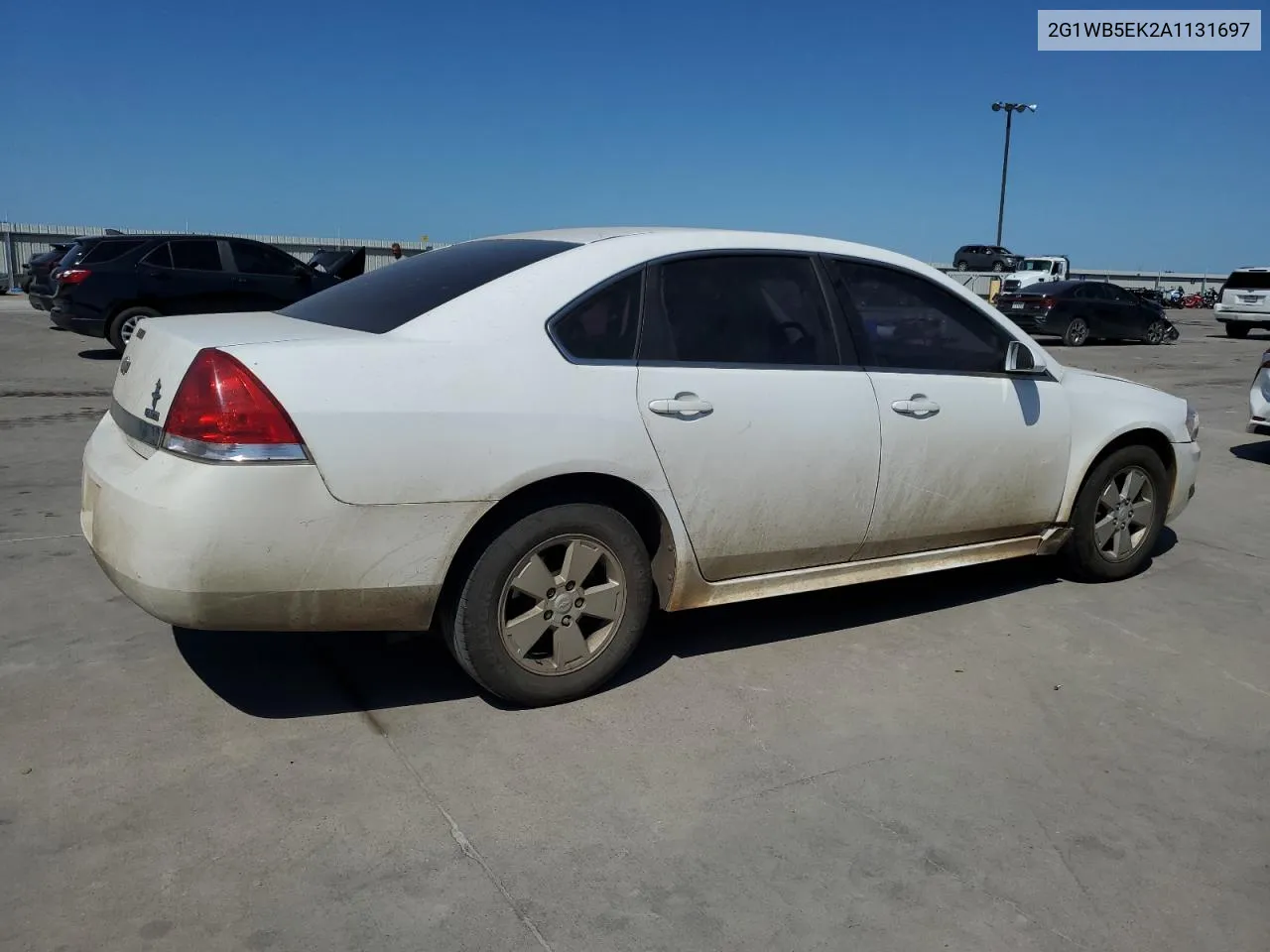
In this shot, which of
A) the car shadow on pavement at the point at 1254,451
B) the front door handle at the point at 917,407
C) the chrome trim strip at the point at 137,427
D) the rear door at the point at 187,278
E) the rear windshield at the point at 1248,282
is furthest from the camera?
the rear windshield at the point at 1248,282

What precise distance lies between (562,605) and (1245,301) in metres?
27.3

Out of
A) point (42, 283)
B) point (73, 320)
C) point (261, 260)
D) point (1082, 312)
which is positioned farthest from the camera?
point (1082, 312)

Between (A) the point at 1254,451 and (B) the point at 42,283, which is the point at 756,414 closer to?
(A) the point at 1254,451

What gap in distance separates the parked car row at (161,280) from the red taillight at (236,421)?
9.48 metres

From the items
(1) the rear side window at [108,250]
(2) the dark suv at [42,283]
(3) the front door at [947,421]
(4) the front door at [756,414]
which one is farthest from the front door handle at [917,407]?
(2) the dark suv at [42,283]

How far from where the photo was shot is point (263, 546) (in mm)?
3074

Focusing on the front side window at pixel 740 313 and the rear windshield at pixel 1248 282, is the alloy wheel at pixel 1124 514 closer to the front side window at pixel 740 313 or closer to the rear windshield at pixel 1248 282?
the front side window at pixel 740 313

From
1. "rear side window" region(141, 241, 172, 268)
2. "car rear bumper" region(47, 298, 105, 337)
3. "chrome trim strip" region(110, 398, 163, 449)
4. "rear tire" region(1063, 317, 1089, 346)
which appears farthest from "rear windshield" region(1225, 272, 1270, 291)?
"chrome trim strip" region(110, 398, 163, 449)

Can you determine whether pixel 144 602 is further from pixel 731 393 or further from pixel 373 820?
pixel 731 393

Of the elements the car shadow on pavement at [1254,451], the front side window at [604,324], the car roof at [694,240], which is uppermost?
the car roof at [694,240]

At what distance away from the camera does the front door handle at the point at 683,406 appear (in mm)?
3643

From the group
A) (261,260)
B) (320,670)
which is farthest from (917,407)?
(261,260)

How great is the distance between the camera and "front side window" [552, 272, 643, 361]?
3.57 m

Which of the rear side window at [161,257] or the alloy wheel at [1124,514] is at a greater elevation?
the rear side window at [161,257]
